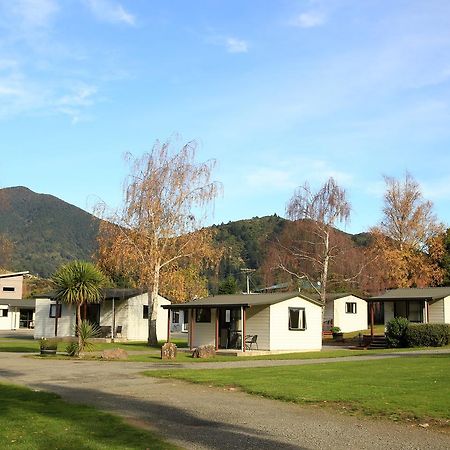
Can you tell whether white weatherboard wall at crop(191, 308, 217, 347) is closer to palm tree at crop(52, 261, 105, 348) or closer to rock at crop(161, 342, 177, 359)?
palm tree at crop(52, 261, 105, 348)

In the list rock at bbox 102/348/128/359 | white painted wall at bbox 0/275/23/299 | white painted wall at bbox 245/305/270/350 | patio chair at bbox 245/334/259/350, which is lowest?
rock at bbox 102/348/128/359

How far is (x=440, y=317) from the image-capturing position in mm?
39844

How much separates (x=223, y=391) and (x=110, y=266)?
885 inches

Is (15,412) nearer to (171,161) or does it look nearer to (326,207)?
(171,161)

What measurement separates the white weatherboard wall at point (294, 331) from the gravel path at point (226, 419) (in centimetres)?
1523

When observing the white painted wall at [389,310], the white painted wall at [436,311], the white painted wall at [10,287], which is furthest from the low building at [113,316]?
the white painted wall at [10,287]

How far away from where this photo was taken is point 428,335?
33875 mm

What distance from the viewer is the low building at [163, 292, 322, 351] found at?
3241 cm

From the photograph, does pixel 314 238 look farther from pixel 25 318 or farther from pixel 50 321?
pixel 25 318

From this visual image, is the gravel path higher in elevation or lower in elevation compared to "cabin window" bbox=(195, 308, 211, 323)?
lower

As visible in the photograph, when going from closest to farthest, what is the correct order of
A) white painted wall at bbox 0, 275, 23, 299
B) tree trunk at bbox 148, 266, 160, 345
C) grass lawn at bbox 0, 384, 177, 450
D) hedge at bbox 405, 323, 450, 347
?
1. grass lawn at bbox 0, 384, 177, 450
2. hedge at bbox 405, 323, 450, 347
3. tree trunk at bbox 148, 266, 160, 345
4. white painted wall at bbox 0, 275, 23, 299

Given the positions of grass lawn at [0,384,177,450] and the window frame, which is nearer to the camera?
grass lawn at [0,384,177,450]

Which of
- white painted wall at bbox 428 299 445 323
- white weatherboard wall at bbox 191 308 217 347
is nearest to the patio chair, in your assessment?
white weatherboard wall at bbox 191 308 217 347

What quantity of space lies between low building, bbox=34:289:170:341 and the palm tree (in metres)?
13.4
